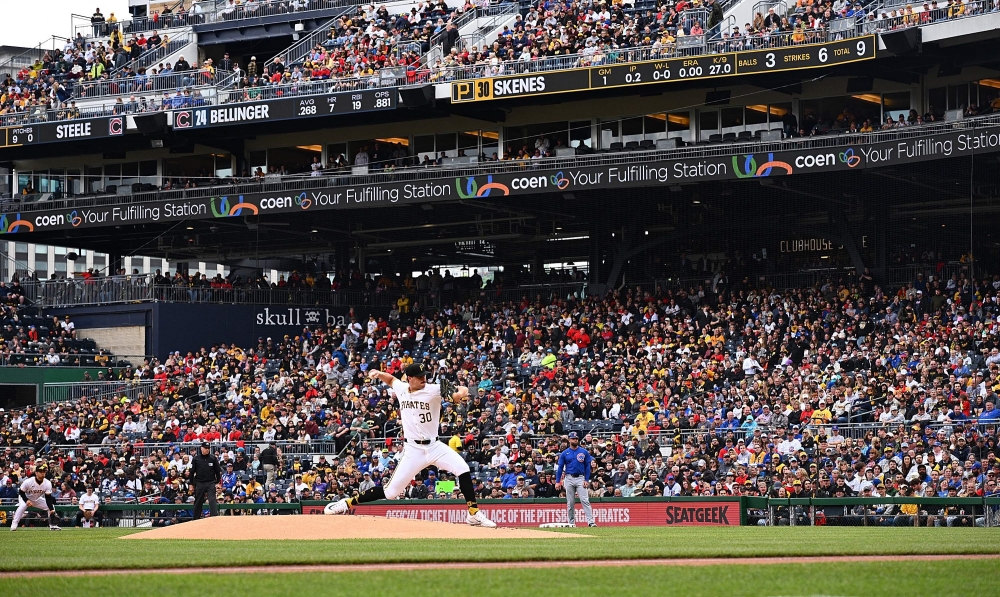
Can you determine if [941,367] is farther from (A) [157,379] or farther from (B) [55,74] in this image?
(B) [55,74]

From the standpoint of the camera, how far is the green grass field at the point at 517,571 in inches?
356

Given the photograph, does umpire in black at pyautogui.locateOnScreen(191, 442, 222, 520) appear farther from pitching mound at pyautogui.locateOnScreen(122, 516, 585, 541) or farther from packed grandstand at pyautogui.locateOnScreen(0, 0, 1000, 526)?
pitching mound at pyautogui.locateOnScreen(122, 516, 585, 541)

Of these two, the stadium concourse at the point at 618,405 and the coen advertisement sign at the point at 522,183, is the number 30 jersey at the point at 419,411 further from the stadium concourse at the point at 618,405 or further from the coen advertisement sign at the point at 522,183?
the coen advertisement sign at the point at 522,183

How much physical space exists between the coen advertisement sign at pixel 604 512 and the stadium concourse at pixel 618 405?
0.91 metres

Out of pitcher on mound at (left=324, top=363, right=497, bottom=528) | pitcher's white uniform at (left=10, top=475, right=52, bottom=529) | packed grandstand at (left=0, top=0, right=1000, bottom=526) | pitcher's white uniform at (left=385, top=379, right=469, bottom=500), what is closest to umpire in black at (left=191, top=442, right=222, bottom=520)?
pitcher's white uniform at (left=10, top=475, right=52, bottom=529)

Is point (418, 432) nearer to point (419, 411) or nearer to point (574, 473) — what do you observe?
point (419, 411)

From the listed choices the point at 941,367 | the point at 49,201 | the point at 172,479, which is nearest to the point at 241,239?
the point at 49,201

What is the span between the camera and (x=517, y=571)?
10312 mm

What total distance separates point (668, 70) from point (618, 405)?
11106 millimetres

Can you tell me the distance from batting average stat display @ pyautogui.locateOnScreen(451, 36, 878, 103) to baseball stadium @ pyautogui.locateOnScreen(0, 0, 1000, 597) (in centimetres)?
9

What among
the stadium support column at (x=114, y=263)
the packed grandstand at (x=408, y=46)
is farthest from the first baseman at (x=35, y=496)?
the stadium support column at (x=114, y=263)

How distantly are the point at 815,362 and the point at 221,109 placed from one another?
21.3 m

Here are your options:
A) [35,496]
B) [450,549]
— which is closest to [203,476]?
[35,496]

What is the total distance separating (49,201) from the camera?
45.1m
